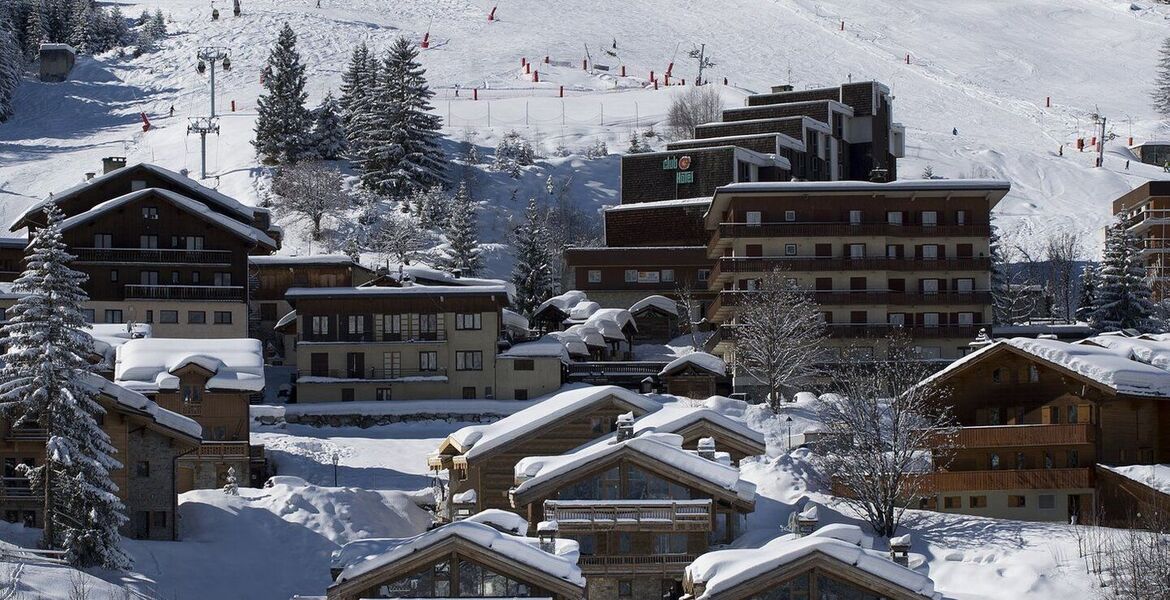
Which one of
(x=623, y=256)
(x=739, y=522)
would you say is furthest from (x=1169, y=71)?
(x=739, y=522)

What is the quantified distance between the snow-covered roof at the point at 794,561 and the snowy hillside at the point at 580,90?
77625 millimetres

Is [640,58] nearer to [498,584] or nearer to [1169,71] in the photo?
[1169,71]

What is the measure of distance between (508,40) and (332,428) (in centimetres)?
11617

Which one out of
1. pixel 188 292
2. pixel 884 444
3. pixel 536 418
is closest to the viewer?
pixel 884 444

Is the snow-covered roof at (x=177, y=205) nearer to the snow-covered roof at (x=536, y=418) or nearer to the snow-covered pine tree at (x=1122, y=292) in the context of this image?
the snow-covered roof at (x=536, y=418)

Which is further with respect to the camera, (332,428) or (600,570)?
(332,428)

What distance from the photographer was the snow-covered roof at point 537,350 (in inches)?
3061

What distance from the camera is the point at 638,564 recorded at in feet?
157

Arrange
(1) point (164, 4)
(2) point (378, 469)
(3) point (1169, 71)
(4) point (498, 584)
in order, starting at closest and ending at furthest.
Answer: (4) point (498, 584)
(2) point (378, 469)
(3) point (1169, 71)
(1) point (164, 4)

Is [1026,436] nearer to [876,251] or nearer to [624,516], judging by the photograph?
[624,516]

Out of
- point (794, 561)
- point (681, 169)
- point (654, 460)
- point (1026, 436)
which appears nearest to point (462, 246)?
point (681, 169)

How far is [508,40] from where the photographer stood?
18538 centimetres

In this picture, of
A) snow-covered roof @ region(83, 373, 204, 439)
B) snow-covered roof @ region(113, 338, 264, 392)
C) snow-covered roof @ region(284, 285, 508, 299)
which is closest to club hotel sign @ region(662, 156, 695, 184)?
snow-covered roof @ region(284, 285, 508, 299)

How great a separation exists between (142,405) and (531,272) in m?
46.8
